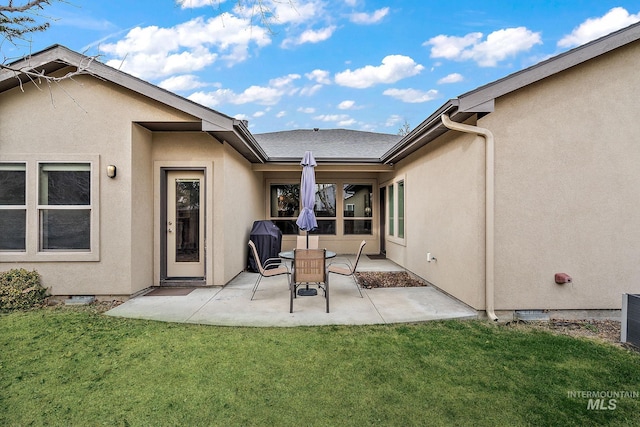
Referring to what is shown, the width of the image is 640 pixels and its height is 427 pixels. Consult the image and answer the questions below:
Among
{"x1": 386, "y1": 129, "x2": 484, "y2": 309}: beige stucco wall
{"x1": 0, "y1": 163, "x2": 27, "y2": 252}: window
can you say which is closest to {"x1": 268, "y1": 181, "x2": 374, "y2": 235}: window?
{"x1": 386, "y1": 129, "x2": 484, "y2": 309}: beige stucco wall

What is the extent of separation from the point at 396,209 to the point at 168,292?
637cm

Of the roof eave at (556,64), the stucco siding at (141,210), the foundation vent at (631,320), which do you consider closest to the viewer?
the foundation vent at (631,320)

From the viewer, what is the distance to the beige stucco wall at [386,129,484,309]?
475 cm

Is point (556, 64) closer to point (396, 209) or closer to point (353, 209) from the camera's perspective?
point (396, 209)

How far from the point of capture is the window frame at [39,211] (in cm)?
552

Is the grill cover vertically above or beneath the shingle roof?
beneath

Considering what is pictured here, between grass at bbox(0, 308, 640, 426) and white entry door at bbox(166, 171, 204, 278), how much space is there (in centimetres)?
223

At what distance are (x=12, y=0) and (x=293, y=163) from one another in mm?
7257

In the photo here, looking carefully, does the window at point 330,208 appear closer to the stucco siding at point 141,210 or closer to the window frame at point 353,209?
the window frame at point 353,209

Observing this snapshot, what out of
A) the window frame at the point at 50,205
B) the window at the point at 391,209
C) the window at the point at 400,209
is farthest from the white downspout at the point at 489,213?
the window frame at the point at 50,205

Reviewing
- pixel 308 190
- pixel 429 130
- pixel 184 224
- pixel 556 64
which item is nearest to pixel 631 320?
pixel 556 64

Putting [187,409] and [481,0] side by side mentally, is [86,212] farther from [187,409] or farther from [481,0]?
[481,0]

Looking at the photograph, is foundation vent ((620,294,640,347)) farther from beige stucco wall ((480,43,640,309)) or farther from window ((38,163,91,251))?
window ((38,163,91,251))

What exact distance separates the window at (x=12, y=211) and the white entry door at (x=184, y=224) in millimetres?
2324
